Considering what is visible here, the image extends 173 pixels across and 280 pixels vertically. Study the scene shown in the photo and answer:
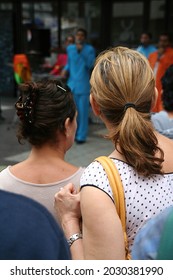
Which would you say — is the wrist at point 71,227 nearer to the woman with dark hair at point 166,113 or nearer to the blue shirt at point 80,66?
the woman with dark hair at point 166,113

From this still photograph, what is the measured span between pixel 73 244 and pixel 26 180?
1.47 feet

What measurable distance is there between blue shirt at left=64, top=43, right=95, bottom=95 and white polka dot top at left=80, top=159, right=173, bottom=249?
594 cm

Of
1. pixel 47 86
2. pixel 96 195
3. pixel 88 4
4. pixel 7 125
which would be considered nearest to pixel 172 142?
pixel 96 195

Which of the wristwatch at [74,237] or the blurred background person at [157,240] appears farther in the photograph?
the wristwatch at [74,237]

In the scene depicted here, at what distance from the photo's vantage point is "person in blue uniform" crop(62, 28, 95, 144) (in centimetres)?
728

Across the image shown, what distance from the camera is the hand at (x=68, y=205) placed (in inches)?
63.1

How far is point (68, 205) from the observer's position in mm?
1619

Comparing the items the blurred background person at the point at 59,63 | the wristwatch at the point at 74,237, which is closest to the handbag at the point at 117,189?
the wristwatch at the point at 74,237

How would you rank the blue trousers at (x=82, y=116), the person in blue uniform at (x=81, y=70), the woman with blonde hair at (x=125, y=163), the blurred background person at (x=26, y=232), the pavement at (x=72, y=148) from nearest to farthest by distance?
the blurred background person at (x=26, y=232), the woman with blonde hair at (x=125, y=163), the pavement at (x=72, y=148), the person in blue uniform at (x=81, y=70), the blue trousers at (x=82, y=116)

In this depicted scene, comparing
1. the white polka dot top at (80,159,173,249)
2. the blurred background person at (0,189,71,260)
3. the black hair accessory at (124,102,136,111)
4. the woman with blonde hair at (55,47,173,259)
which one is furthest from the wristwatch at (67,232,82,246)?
the blurred background person at (0,189,71,260)

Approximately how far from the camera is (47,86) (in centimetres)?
202

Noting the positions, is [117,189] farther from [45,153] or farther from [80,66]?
[80,66]

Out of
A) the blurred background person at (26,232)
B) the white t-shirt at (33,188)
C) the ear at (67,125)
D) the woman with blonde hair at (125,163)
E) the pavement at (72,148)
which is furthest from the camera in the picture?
the pavement at (72,148)
